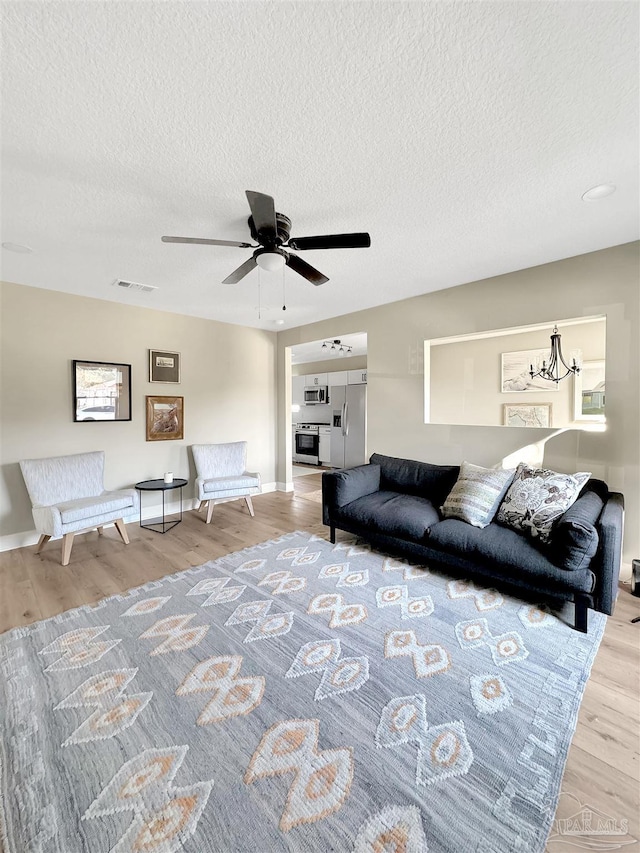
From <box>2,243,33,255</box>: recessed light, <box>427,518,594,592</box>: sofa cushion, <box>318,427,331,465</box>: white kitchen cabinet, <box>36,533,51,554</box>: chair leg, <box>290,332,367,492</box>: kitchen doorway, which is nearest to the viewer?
<box>427,518,594,592</box>: sofa cushion

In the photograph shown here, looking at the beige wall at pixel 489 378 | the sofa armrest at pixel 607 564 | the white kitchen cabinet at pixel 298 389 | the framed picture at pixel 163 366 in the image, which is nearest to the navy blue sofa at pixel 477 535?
the sofa armrest at pixel 607 564

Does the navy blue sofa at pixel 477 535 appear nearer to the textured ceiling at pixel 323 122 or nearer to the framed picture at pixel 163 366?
the textured ceiling at pixel 323 122

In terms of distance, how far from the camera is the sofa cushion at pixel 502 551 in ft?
7.14

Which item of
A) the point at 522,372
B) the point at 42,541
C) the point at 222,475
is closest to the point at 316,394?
the point at 222,475

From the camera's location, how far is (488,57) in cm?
130

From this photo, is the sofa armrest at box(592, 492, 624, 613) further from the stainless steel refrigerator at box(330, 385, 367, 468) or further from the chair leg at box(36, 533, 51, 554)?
the stainless steel refrigerator at box(330, 385, 367, 468)

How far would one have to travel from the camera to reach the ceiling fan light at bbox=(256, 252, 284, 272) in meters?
2.19

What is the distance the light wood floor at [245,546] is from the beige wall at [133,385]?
754 mm

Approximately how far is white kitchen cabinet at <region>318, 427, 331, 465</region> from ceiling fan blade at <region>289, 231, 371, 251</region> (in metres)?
5.85

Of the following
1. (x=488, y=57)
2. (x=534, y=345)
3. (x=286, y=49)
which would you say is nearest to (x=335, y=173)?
(x=286, y=49)

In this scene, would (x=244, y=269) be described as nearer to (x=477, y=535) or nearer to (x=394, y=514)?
(x=394, y=514)

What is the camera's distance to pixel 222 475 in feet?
15.9

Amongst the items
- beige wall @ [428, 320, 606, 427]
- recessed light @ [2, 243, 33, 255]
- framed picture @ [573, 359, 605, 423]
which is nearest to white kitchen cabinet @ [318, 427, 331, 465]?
beige wall @ [428, 320, 606, 427]

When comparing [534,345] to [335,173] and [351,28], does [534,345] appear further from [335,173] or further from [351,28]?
[351,28]
